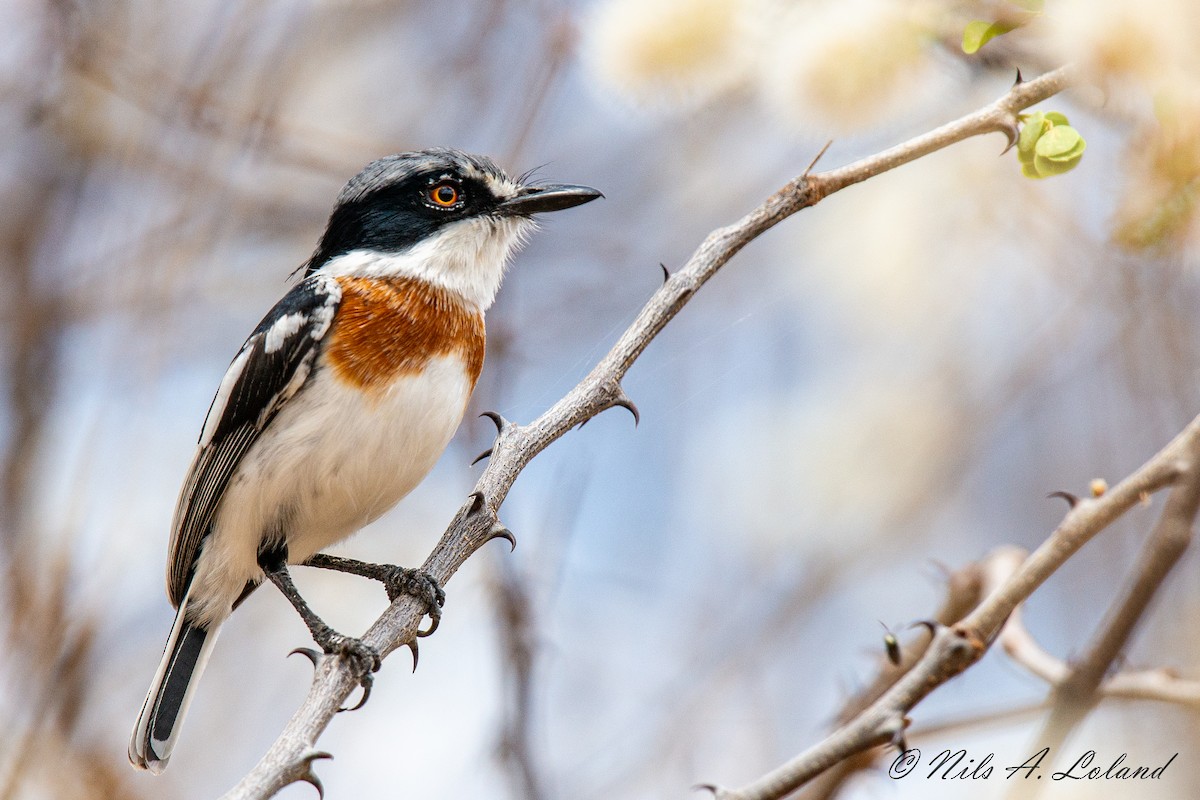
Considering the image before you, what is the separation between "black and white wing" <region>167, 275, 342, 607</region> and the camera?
126 inches

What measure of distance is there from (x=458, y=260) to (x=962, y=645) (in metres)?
2.31

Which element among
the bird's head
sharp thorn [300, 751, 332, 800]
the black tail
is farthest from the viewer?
the bird's head

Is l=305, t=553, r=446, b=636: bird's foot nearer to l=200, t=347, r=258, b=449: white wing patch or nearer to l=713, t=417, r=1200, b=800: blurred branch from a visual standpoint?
l=200, t=347, r=258, b=449: white wing patch

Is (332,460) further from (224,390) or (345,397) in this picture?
(224,390)

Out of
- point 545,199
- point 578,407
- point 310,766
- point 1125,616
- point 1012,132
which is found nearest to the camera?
point 1125,616

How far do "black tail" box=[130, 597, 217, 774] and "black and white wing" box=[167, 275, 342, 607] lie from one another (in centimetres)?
16

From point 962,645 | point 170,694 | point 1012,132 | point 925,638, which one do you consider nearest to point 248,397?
point 170,694

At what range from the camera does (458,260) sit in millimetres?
3475

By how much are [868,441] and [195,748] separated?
361 cm

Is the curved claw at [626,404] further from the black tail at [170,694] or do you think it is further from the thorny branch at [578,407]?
the black tail at [170,694]

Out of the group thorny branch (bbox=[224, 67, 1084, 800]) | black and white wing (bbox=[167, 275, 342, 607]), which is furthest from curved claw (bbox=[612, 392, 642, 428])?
black and white wing (bbox=[167, 275, 342, 607])

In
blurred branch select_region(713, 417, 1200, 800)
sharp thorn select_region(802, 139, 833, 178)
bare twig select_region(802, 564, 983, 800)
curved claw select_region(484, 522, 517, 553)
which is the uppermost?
sharp thorn select_region(802, 139, 833, 178)

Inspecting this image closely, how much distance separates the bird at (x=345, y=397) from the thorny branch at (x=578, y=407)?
324 millimetres

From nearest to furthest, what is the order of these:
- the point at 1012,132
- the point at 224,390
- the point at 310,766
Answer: the point at 310,766, the point at 1012,132, the point at 224,390
